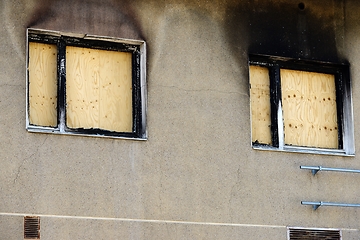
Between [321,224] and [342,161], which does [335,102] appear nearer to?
[342,161]

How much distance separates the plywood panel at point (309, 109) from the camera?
16.0m

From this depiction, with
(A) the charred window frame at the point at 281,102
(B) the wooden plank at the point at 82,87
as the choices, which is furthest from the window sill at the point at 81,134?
(A) the charred window frame at the point at 281,102

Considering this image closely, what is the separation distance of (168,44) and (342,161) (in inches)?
126

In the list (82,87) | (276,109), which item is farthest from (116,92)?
(276,109)

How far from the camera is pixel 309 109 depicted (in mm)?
16141

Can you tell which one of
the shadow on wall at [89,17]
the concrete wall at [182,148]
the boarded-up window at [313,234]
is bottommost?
the boarded-up window at [313,234]

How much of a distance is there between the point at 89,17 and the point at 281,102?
324cm

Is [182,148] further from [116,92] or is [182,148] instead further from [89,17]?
[89,17]

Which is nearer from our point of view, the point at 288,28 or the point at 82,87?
the point at 82,87

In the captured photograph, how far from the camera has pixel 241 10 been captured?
15.8m

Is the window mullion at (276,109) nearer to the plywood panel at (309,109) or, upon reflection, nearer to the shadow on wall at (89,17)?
the plywood panel at (309,109)

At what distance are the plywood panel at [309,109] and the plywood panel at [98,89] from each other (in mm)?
2565

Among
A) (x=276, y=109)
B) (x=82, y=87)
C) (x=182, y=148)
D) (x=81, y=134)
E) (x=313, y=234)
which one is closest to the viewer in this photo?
(x=81, y=134)

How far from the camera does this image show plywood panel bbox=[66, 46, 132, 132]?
1460 centimetres
